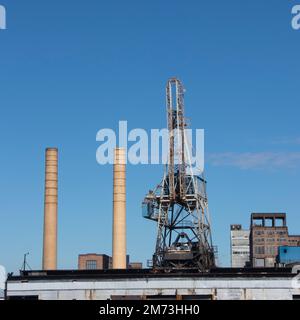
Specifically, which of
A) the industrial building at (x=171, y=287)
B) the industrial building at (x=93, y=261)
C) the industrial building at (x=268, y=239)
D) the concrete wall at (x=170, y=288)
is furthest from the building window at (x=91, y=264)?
the concrete wall at (x=170, y=288)

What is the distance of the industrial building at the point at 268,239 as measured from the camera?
134375 mm

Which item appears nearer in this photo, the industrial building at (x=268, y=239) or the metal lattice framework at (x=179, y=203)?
the metal lattice framework at (x=179, y=203)

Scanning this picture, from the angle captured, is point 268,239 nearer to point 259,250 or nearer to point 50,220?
point 259,250

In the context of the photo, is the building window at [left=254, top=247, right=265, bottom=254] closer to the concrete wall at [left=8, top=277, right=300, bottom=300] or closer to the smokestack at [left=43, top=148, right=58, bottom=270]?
the smokestack at [left=43, top=148, right=58, bottom=270]

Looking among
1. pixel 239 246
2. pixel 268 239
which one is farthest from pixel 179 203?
pixel 239 246

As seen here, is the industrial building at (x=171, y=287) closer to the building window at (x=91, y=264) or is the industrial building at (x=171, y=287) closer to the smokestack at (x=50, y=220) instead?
the smokestack at (x=50, y=220)

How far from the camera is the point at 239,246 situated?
177625 millimetres

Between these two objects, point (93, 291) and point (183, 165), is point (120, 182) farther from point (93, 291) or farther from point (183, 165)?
point (93, 291)

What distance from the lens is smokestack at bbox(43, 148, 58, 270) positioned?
76812mm

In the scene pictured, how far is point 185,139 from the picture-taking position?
73500 millimetres

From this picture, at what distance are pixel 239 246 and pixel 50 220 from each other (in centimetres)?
11026

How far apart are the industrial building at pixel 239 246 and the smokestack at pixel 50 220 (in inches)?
4227
